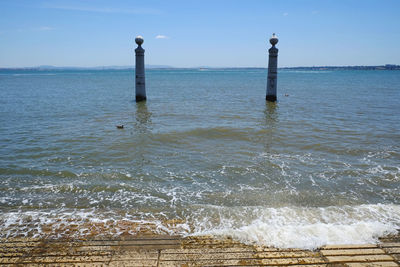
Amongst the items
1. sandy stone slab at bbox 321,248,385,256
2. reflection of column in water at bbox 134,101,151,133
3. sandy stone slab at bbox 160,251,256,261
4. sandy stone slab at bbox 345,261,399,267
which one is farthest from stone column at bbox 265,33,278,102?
sandy stone slab at bbox 160,251,256,261

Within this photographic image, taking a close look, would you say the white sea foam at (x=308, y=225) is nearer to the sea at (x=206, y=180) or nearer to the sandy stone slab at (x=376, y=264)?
the sea at (x=206, y=180)

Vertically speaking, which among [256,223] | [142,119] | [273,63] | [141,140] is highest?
[273,63]

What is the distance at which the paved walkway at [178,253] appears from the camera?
14.3 ft

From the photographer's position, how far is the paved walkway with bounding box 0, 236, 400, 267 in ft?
14.3

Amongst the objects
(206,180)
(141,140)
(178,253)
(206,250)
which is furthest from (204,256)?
(141,140)

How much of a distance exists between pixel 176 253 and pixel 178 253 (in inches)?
1.3

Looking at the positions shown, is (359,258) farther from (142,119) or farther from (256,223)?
(142,119)

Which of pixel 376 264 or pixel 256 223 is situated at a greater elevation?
pixel 376 264

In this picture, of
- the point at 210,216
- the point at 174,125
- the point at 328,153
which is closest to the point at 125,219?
the point at 210,216

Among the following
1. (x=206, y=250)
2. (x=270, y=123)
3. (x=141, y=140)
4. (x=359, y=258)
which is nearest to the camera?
(x=359, y=258)

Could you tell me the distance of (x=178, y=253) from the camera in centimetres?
464

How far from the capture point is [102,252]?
4.69 meters

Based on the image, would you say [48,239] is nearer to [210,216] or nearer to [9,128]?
[210,216]

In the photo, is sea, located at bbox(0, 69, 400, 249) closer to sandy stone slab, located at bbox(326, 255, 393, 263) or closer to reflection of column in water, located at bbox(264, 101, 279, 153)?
reflection of column in water, located at bbox(264, 101, 279, 153)
